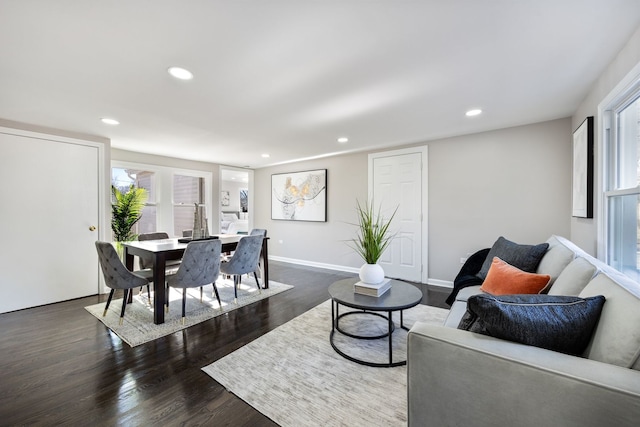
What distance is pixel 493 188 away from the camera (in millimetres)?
3508

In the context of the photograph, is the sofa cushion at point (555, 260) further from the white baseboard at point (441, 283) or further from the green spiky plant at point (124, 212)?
the green spiky plant at point (124, 212)

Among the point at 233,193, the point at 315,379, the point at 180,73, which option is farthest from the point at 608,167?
the point at 233,193

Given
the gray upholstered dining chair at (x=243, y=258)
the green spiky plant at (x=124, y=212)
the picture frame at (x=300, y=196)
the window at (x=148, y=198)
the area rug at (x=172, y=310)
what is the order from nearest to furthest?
the area rug at (x=172, y=310) < the gray upholstered dining chair at (x=243, y=258) < the green spiky plant at (x=124, y=212) < the window at (x=148, y=198) < the picture frame at (x=300, y=196)

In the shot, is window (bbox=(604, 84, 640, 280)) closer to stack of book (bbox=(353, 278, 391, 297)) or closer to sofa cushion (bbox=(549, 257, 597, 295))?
sofa cushion (bbox=(549, 257, 597, 295))

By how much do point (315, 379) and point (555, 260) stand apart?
1.88m

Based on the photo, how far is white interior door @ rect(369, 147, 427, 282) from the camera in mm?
4066

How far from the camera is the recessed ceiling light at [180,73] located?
6.20ft

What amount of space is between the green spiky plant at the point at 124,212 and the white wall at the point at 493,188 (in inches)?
142

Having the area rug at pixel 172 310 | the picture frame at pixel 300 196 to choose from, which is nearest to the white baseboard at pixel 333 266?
the picture frame at pixel 300 196

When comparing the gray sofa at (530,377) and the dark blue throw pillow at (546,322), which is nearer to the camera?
the gray sofa at (530,377)

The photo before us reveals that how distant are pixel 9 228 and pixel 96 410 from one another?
2.85 m

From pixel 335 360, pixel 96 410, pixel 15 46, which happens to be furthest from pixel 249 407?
pixel 15 46

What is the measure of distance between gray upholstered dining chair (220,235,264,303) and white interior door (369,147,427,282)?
2.19 metres

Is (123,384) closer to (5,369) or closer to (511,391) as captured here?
(5,369)
